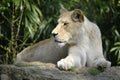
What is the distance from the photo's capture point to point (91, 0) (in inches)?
424

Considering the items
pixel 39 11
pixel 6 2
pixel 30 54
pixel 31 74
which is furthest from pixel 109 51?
pixel 31 74

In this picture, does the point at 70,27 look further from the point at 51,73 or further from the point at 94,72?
the point at 51,73

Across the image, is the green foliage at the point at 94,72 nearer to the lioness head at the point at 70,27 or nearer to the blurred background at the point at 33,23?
the lioness head at the point at 70,27

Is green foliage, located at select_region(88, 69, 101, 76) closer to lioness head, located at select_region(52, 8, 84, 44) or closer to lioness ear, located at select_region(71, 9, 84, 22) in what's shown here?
lioness head, located at select_region(52, 8, 84, 44)

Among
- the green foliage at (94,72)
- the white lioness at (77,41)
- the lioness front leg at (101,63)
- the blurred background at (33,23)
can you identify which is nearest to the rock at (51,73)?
the green foliage at (94,72)

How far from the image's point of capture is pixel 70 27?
679 cm

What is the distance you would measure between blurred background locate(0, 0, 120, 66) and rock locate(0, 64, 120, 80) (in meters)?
3.77

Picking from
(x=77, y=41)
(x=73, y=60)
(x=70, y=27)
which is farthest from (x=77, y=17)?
(x=73, y=60)

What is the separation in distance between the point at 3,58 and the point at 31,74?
442cm

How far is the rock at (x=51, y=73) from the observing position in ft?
18.8

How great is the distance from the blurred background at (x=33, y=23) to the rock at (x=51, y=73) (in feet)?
12.4

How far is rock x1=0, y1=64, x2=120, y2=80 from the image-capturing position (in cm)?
574

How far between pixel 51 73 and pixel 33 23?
14.5 ft

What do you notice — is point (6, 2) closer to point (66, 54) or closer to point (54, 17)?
point (54, 17)
